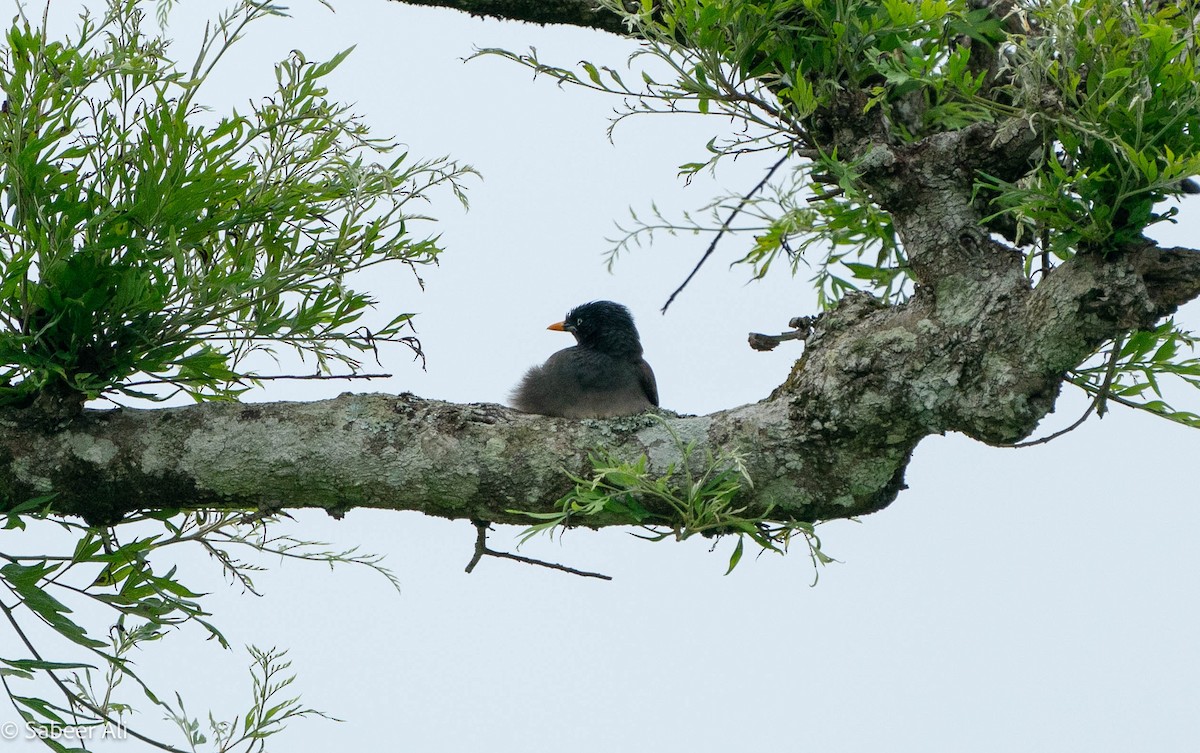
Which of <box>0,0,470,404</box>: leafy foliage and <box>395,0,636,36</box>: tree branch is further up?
<box>395,0,636,36</box>: tree branch

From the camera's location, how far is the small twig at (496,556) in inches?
88.4

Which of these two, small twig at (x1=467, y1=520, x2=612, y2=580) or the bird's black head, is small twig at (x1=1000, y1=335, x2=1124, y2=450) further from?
the bird's black head

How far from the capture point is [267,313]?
94.3 inches

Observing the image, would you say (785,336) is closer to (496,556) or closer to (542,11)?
(496,556)

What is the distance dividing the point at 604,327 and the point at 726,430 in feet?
4.09

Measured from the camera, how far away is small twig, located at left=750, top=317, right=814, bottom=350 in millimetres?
2506

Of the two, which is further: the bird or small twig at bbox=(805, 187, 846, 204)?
the bird

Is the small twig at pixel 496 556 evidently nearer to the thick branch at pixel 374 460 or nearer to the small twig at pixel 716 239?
the thick branch at pixel 374 460

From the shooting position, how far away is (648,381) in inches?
135

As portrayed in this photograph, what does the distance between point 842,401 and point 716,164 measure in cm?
54

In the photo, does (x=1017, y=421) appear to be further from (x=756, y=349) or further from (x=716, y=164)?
(x=716, y=164)

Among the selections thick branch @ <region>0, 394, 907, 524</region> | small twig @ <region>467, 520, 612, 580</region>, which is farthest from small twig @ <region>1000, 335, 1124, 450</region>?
small twig @ <region>467, 520, 612, 580</region>

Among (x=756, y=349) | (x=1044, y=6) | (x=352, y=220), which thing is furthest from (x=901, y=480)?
(x=352, y=220)

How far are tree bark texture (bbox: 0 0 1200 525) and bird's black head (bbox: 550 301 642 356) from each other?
106 cm
